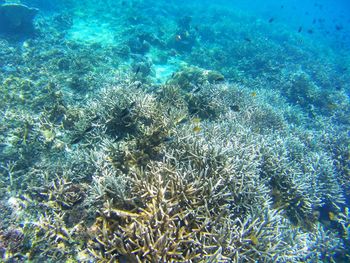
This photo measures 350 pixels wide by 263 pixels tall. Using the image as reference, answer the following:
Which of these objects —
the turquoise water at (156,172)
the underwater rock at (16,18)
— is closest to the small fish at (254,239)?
the turquoise water at (156,172)

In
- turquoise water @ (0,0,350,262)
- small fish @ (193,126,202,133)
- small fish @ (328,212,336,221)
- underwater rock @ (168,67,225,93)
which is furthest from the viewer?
underwater rock @ (168,67,225,93)

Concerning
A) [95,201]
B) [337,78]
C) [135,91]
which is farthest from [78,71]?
[337,78]

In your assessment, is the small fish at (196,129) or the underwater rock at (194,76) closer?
the small fish at (196,129)

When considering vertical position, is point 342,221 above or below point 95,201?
below

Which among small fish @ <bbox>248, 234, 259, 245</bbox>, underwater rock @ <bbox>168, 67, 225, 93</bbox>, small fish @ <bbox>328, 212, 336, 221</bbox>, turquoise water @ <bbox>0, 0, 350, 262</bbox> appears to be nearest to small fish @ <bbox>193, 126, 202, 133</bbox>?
turquoise water @ <bbox>0, 0, 350, 262</bbox>

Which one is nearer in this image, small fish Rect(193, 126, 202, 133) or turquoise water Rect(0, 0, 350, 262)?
turquoise water Rect(0, 0, 350, 262)

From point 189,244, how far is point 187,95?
5.54 metres

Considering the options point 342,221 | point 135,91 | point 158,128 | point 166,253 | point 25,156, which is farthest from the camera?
point 135,91

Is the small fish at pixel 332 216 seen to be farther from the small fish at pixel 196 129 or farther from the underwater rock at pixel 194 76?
the underwater rock at pixel 194 76

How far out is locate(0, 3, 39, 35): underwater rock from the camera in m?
12.8

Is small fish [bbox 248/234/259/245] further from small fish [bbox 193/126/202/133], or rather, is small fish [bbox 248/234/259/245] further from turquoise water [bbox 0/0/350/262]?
small fish [bbox 193/126/202/133]

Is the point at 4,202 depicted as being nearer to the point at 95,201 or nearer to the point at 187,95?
the point at 95,201

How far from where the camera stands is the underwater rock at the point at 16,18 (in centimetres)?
1276

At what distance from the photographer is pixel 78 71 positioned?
1041 centimetres
